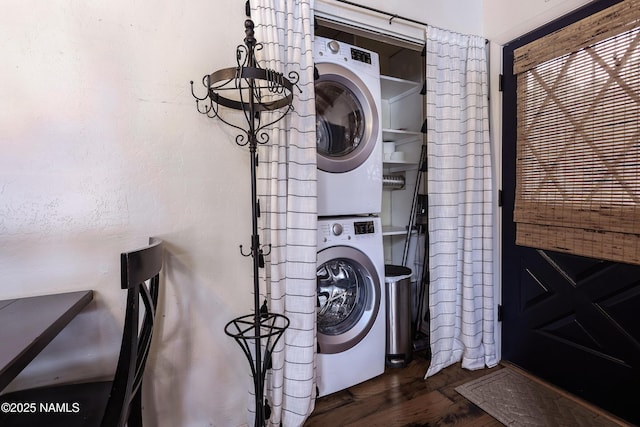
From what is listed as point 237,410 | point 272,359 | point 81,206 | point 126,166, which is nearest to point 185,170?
point 126,166

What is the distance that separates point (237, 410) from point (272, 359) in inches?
13.7

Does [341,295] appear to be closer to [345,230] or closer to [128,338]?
[345,230]

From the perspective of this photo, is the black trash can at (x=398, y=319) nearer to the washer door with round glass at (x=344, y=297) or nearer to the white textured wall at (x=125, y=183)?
the washer door with round glass at (x=344, y=297)

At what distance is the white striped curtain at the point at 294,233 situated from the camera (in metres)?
1.43

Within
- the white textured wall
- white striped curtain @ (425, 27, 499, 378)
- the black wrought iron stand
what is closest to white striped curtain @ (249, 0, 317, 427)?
the black wrought iron stand

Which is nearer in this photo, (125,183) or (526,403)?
(125,183)

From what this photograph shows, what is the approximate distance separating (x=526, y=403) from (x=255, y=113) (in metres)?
2.07

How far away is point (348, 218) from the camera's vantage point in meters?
1.78

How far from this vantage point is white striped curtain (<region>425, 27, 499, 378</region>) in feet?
6.22

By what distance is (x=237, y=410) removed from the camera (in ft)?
4.96

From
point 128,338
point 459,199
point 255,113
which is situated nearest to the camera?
point 128,338

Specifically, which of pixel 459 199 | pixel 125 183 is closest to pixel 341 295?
pixel 459 199

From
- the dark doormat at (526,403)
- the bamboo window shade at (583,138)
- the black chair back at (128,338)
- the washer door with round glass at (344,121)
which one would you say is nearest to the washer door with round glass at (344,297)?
the washer door with round glass at (344,121)

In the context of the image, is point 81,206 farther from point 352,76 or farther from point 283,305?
point 352,76
